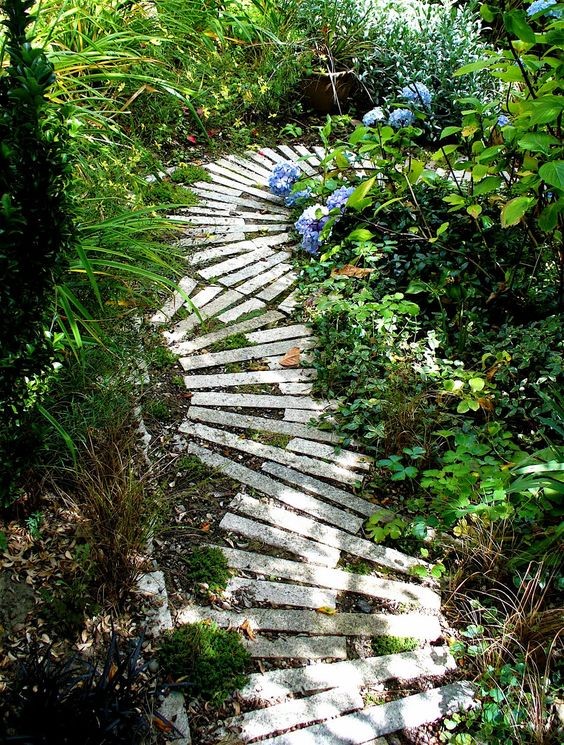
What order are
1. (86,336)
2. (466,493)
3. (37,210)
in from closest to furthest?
(37,210) → (466,493) → (86,336)

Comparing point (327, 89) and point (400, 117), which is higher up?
point (327, 89)

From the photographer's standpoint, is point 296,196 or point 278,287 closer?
point 278,287

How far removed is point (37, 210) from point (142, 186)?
8.62 feet

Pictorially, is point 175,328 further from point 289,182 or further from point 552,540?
point 552,540

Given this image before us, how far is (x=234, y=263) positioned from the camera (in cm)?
434

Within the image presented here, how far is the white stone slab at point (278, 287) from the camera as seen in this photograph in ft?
13.6

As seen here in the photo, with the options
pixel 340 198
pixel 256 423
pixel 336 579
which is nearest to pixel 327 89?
pixel 340 198

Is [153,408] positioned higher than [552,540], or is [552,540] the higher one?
[153,408]

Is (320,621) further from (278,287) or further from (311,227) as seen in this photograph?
(311,227)

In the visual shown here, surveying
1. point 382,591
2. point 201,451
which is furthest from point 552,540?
point 201,451

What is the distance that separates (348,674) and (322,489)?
33.0 inches

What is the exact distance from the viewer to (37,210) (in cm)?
203

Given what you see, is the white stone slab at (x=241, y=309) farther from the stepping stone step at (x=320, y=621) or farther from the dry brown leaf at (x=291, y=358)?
the stepping stone step at (x=320, y=621)

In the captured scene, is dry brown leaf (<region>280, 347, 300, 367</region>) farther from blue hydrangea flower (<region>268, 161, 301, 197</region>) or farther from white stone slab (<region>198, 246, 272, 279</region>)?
blue hydrangea flower (<region>268, 161, 301, 197</region>)
